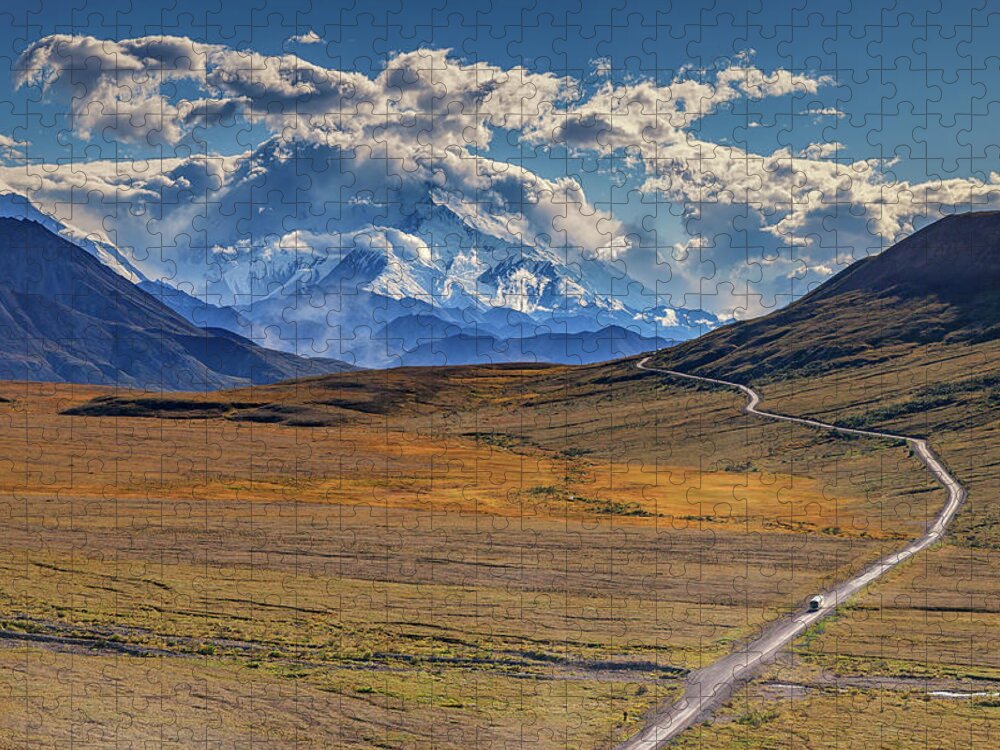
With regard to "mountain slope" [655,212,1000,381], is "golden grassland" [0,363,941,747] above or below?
below

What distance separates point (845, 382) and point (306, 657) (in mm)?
123756

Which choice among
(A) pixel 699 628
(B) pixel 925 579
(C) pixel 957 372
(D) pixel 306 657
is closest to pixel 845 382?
(C) pixel 957 372

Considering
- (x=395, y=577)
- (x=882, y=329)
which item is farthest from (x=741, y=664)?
(x=882, y=329)

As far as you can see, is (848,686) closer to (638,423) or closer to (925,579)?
(925,579)

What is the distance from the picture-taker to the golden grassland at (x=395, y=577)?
3025 cm

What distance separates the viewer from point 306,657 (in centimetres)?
3612

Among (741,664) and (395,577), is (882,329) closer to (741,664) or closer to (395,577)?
(395,577)

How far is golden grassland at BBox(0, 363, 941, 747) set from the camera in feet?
99.2

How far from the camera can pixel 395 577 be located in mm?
49219

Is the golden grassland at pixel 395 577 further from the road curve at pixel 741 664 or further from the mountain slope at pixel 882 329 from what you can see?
the mountain slope at pixel 882 329

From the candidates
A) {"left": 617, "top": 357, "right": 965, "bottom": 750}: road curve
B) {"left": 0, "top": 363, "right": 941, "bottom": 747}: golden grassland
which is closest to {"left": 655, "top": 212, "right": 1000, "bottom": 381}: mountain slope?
{"left": 0, "top": 363, "right": 941, "bottom": 747}: golden grassland

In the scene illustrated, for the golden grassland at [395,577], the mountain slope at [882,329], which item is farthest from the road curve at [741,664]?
the mountain slope at [882,329]

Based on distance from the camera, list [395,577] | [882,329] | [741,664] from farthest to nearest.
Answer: [882,329] < [395,577] < [741,664]

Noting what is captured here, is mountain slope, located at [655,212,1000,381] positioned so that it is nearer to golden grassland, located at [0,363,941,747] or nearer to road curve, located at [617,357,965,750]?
golden grassland, located at [0,363,941,747]
